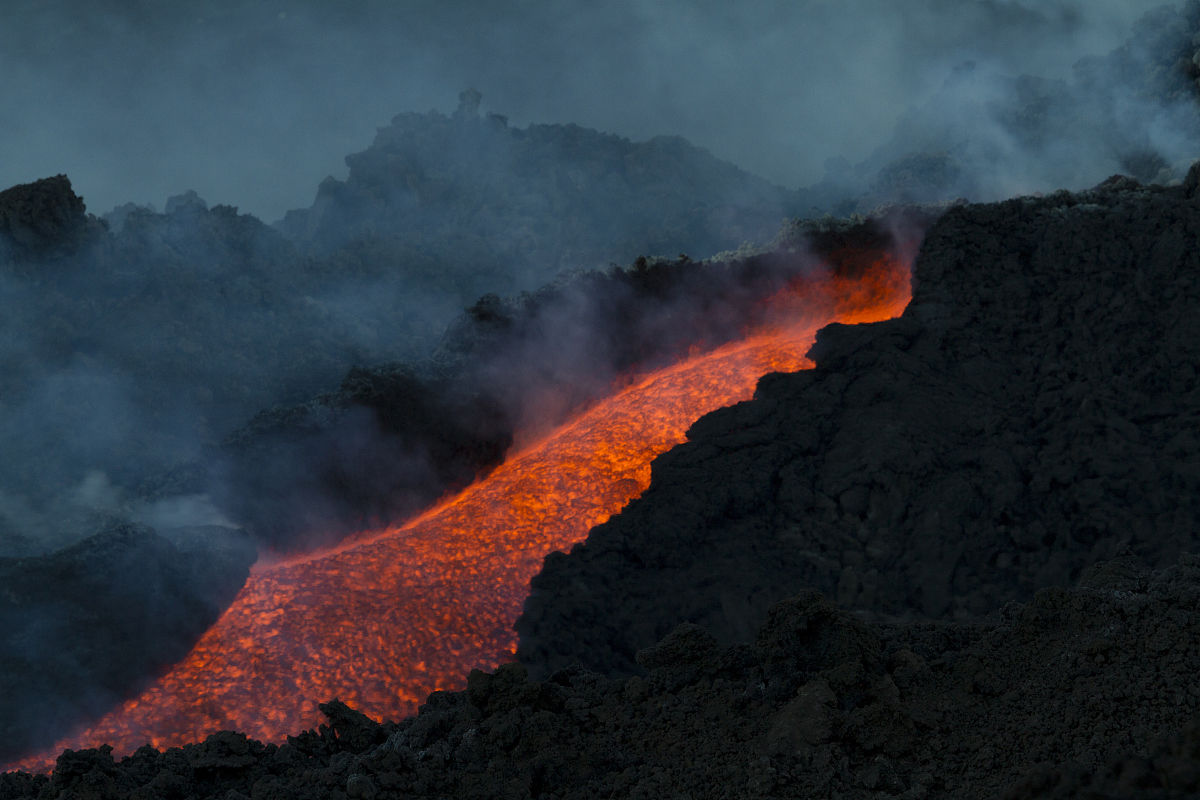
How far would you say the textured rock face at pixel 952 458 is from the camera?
755 cm

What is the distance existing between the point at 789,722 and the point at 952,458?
453cm

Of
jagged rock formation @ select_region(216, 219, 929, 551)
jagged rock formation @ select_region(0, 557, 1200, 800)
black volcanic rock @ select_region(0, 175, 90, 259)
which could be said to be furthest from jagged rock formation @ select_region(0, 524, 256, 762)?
black volcanic rock @ select_region(0, 175, 90, 259)

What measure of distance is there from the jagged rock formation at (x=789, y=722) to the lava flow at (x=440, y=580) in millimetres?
2862

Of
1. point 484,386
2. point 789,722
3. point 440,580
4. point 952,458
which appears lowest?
point 789,722

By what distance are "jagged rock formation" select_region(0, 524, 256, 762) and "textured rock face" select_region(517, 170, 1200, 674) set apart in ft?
8.35

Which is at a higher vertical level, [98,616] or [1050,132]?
[1050,132]

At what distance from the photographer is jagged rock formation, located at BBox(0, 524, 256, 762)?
7.06 metres

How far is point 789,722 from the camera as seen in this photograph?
161 inches

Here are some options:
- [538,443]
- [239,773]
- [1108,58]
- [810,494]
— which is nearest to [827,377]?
[810,494]

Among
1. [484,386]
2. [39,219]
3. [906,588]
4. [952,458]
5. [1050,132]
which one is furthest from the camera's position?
[1050,132]

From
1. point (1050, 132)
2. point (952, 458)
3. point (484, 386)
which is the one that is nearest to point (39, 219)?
point (484, 386)

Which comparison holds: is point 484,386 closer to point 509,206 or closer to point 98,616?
point 98,616

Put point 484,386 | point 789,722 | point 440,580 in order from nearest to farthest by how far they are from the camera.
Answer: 1. point 789,722
2. point 440,580
3. point 484,386

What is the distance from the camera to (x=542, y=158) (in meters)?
25.5
